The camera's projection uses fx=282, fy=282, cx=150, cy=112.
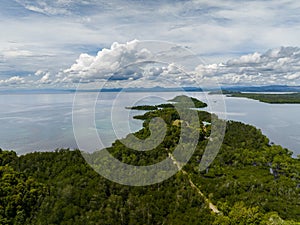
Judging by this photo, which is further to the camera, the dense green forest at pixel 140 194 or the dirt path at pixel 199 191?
the dirt path at pixel 199 191

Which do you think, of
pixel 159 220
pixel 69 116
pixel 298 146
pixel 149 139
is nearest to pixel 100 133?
pixel 149 139

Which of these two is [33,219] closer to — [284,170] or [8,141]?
[8,141]

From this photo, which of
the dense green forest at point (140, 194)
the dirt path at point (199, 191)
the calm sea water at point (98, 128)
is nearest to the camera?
the dense green forest at point (140, 194)

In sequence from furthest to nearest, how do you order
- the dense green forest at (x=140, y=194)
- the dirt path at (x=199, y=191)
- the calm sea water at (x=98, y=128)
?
1. the calm sea water at (x=98, y=128)
2. the dirt path at (x=199, y=191)
3. the dense green forest at (x=140, y=194)

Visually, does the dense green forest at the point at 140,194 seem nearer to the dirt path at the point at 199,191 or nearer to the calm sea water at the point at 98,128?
the dirt path at the point at 199,191

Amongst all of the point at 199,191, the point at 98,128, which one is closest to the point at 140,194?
the point at 199,191

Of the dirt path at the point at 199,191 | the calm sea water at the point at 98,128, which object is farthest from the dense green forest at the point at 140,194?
the calm sea water at the point at 98,128

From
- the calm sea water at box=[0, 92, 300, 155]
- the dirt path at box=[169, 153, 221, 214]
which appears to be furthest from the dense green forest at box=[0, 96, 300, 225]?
the calm sea water at box=[0, 92, 300, 155]

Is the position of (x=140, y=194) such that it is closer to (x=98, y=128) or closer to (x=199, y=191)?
(x=199, y=191)

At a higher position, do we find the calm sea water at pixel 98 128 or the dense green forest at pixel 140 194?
the calm sea water at pixel 98 128
